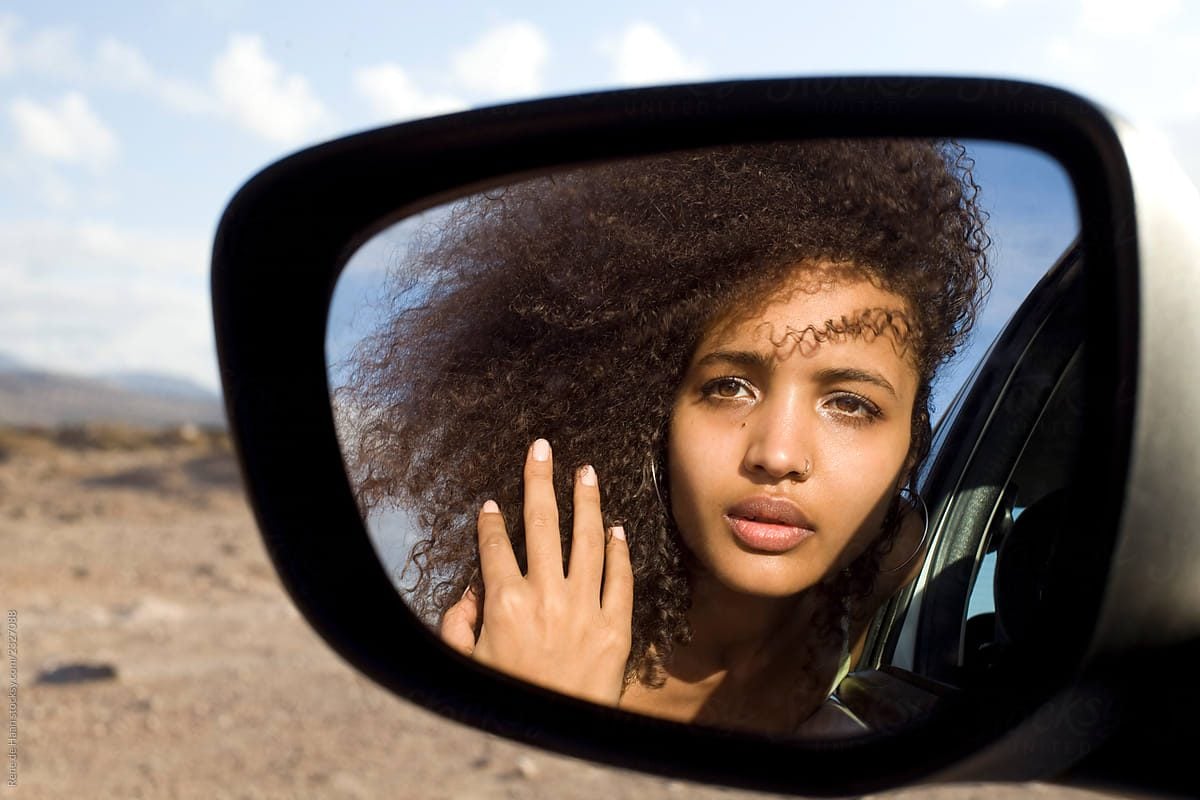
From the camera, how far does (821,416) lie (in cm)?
121

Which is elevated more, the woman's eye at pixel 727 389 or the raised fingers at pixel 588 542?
the woman's eye at pixel 727 389

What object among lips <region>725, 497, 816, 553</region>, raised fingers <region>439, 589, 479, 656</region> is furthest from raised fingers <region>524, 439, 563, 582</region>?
lips <region>725, 497, 816, 553</region>

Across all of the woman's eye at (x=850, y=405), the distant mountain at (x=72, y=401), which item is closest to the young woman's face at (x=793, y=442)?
the woman's eye at (x=850, y=405)

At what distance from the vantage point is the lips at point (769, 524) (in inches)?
47.9

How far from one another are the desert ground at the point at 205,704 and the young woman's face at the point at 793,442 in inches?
66.7

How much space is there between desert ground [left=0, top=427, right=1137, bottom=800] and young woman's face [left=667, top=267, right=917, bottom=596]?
1694 millimetres

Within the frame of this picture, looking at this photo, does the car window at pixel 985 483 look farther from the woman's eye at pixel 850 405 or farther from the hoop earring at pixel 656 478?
the hoop earring at pixel 656 478

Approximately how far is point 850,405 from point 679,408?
203mm

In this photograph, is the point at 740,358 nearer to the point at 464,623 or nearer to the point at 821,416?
the point at 821,416

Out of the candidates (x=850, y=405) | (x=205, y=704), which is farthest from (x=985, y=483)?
(x=205, y=704)

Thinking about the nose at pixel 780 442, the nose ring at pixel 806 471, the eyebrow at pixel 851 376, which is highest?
the eyebrow at pixel 851 376

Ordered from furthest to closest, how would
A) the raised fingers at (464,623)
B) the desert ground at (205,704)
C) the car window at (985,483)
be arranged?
the desert ground at (205,704) → the raised fingers at (464,623) → the car window at (985,483)

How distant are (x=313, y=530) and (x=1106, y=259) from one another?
1004 mm

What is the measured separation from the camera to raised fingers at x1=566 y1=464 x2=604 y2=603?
1359 millimetres
